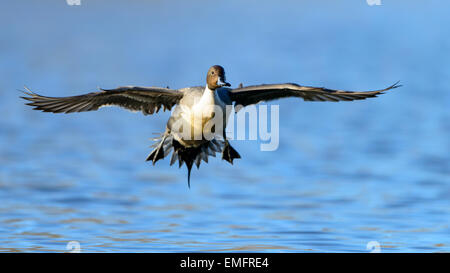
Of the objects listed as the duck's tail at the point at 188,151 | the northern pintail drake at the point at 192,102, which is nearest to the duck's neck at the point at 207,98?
the northern pintail drake at the point at 192,102

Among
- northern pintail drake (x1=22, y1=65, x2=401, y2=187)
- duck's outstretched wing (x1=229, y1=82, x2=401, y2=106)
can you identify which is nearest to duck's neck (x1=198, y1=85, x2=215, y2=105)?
northern pintail drake (x1=22, y1=65, x2=401, y2=187)

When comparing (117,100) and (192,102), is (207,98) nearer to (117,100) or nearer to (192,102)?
(192,102)

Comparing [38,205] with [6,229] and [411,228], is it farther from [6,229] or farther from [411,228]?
[411,228]

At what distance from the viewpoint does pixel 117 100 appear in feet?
25.1

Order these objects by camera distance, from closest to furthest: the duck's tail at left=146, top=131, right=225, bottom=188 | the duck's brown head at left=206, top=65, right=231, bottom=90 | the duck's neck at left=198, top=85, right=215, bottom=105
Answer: the duck's brown head at left=206, top=65, right=231, bottom=90
the duck's neck at left=198, top=85, right=215, bottom=105
the duck's tail at left=146, top=131, right=225, bottom=188

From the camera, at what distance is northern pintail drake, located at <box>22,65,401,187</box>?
7344 mm

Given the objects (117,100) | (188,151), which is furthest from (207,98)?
(117,100)

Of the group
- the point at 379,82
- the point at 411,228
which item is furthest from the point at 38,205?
the point at 379,82

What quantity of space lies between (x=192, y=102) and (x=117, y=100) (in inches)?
31.1

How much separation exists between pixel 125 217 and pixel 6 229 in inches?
57.0

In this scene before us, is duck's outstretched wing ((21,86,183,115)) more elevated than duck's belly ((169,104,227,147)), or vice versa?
duck's outstretched wing ((21,86,183,115))

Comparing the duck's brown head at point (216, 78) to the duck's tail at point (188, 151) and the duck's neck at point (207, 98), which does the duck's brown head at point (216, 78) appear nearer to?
the duck's neck at point (207, 98)

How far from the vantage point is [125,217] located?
9.12 m

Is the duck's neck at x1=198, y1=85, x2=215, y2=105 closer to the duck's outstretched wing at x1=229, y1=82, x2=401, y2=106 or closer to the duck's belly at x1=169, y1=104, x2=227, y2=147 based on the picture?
the duck's belly at x1=169, y1=104, x2=227, y2=147
